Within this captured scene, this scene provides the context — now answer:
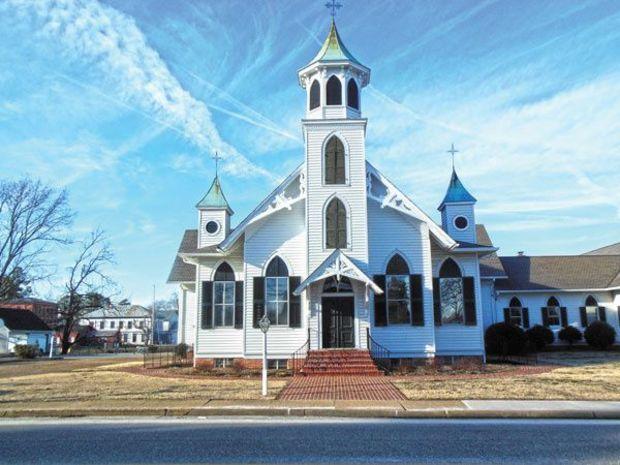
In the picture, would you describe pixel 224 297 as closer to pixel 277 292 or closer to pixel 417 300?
pixel 277 292

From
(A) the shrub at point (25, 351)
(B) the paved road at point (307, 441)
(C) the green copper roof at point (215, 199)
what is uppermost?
(C) the green copper roof at point (215, 199)

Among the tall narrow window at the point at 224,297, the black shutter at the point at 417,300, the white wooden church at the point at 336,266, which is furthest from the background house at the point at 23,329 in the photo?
the black shutter at the point at 417,300

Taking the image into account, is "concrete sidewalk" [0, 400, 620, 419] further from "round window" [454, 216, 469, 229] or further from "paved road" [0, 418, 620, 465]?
"round window" [454, 216, 469, 229]

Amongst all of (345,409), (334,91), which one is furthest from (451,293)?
(345,409)

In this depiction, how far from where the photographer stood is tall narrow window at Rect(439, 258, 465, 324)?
909 inches

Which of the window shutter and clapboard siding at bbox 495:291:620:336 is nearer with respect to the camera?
clapboard siding at bbox 495:291:620:336

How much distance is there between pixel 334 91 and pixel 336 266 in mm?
7981

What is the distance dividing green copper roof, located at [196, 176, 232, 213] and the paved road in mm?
16040

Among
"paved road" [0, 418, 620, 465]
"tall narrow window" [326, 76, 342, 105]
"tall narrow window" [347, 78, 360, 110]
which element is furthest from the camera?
"tall narrow window" [347, 78, 360, 110]

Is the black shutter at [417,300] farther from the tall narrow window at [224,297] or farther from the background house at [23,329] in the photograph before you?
the background house at [23,329]

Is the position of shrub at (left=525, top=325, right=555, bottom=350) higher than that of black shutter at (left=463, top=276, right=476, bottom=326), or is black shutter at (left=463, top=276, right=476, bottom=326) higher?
black shutter at (left=463, top=276, right=476, bottom=326)

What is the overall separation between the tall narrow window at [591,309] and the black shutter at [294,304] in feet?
75.8

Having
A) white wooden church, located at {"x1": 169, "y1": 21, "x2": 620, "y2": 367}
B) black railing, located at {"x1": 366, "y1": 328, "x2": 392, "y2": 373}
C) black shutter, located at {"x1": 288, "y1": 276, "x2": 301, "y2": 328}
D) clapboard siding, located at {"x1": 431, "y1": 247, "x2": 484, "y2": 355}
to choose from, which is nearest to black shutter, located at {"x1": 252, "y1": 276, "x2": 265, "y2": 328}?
white wooden church, located at {"x1": 169, "y1": 21, "x2": 620, "y2": 367}

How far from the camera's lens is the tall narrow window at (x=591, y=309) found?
3591 centimetres
